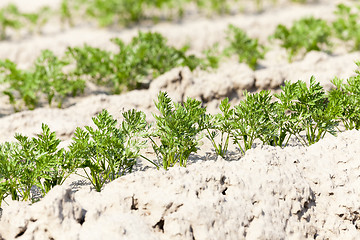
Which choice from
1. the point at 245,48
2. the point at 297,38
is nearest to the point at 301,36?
the point at 297,38

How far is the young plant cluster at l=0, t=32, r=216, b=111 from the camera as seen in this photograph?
24.2ft

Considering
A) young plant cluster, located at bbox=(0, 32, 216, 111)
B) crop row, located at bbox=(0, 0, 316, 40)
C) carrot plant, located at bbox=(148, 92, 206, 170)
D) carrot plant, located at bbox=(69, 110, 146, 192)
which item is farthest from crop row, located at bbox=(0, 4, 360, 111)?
carrot plant, located at bbox=(148, 92, 206, 170)

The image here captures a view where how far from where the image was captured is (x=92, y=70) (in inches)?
314

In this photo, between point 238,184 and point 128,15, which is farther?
point 128,15

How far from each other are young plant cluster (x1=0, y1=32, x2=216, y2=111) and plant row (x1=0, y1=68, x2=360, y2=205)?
103 inches

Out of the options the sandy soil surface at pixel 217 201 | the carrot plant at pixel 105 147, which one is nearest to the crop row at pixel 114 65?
the sandy soil surface at pixel 217 201

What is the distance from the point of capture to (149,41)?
8273mm

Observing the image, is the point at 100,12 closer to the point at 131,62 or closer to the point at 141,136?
the point at 131,62

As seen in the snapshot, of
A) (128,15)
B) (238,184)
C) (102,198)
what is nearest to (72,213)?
(102,198)

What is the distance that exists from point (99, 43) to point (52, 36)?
1.58 metres

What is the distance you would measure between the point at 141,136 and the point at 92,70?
3512 millimetres

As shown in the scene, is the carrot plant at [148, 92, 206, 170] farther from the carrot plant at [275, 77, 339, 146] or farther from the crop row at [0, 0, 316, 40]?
the crop row at [0, 0, 316, 40]

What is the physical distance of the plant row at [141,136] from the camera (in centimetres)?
453

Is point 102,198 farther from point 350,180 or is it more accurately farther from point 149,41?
point 149,41
